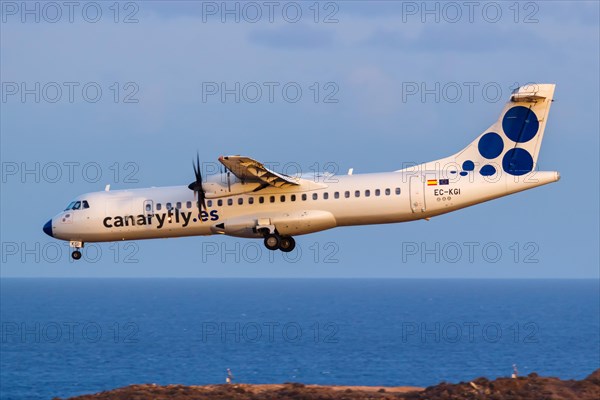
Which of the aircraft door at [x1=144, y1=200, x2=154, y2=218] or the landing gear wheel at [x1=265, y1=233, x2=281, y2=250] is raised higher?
the aircraft door at [x1=144, y1=200, x2=154, y2=218]

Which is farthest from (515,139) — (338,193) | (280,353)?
(280,353)

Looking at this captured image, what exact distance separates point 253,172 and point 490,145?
425 inches

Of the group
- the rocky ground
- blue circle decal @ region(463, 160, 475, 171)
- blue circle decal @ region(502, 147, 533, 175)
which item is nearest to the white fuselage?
blue circle decal @ region(502, 147, 533, 175)

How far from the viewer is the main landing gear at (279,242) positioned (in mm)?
47844

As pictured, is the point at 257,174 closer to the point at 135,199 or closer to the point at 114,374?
the point at 135,199

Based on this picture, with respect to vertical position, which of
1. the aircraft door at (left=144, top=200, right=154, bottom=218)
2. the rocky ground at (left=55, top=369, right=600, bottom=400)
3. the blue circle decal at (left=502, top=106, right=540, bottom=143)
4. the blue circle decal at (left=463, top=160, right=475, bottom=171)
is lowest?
the rocky ground at (left=55, top=369, right=600, bottom=400)

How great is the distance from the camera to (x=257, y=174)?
4616cm

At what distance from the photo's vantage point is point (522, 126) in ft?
155

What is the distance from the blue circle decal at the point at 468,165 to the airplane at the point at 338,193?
0.04 meters

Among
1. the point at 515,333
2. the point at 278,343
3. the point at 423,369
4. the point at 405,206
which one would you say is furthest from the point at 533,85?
the point at 515,333

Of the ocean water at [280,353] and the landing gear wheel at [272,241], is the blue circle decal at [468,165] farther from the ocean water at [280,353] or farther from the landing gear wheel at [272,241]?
the ocean water at [280,353]

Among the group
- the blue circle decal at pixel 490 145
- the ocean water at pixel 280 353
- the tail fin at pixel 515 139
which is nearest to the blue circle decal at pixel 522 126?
the tail fin at pixel 515 139

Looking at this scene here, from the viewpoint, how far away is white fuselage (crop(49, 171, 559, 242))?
45312mm

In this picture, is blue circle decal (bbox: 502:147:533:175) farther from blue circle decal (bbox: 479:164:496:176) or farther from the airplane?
blue circle decal (bbox: 479:164:496:176)
